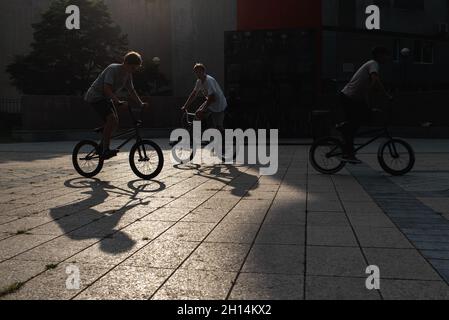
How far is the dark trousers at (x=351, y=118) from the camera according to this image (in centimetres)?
761

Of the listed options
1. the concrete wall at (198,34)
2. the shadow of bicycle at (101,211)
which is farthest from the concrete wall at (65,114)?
the shadow of bicycle at (101,211)

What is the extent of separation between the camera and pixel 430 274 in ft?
10.1

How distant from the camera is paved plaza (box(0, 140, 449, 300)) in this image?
9.45 feet

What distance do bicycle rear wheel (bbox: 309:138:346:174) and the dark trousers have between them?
0.15 meters

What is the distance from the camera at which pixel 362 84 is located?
7516mm

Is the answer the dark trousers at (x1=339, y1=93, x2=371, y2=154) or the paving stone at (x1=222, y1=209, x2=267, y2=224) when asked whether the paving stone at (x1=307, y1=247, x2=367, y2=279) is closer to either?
the paving stone at (x1=222, y1=209, x2=267, y2=224)

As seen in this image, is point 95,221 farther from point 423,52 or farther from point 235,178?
point 423,52

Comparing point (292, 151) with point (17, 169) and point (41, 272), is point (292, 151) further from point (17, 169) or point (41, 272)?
point (41, 272)

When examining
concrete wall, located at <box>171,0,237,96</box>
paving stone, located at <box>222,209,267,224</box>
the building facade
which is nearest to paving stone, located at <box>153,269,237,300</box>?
paving stone, located at <box>222,209,267,224</box>

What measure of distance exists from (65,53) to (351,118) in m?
22.0

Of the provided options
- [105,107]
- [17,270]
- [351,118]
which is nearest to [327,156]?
[351,118]
